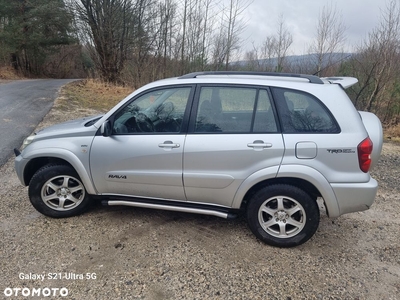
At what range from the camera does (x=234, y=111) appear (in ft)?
9.32

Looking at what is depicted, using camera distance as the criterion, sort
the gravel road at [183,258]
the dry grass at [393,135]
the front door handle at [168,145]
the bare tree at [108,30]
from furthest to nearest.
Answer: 1. the bare tree at [108,30]
2. the dry grass at [393,135]
3. the front door handle at [168,145]
4. the gravel road at [183,258]

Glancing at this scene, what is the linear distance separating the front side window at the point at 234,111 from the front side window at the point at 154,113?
0.75 ft

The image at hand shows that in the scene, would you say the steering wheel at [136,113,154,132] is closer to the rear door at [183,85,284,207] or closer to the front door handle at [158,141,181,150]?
the front door handle at [158,141,181,150]

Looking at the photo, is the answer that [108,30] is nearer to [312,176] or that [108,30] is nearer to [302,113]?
[302,113]

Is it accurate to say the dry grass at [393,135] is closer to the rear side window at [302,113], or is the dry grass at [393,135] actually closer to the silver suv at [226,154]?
the silver suv at [226,154]

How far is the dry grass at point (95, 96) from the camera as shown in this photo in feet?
37.1

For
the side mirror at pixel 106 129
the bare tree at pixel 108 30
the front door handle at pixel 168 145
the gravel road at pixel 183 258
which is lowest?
the gravel road at pixel 183 258

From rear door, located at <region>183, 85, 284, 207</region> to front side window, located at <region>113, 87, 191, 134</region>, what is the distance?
0.20 metres

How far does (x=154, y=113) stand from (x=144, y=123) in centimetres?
16

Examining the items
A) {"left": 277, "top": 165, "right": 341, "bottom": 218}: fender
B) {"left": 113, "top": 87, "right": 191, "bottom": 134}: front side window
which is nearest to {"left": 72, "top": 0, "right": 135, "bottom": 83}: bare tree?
{"left": 113, "top": 87, "right": 191, "bottom": 134}: front side window

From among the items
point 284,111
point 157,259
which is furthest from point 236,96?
point 157,259

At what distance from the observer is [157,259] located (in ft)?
8.41

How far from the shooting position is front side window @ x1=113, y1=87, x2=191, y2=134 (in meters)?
2.88

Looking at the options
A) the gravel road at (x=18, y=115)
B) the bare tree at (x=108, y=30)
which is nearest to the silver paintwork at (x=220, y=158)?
the gravel road at (x=18, y=115)
